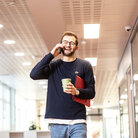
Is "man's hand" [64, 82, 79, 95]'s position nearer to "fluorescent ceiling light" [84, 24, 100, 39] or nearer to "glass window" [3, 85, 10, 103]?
"fluorescent ceiling light" [84, 24, 100, 39]

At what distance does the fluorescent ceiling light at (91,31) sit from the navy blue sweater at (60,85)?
424cm

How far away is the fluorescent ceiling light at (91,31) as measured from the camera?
6527mm

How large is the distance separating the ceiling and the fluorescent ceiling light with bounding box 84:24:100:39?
90mm

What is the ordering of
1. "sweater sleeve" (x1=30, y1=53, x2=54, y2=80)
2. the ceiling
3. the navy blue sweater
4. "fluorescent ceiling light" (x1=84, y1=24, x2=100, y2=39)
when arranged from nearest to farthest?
the navy blue sweater, "sweater sleeve" (x1=30, y1=53, x2=54, y2=80), the ceiling, "fluorescent ceiling light" (x1=84, y1=24, x2=100, y2=39)

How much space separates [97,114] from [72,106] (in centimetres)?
3038

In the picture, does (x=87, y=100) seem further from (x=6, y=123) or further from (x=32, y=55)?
(x=6, y=123)

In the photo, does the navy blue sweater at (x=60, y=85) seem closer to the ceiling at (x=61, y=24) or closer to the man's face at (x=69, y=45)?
the man's face at (x=69, y=45)

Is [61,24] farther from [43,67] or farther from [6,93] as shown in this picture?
[6,93]

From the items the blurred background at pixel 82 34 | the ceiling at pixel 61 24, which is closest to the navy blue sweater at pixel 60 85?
the blurred background at pixel 82 34

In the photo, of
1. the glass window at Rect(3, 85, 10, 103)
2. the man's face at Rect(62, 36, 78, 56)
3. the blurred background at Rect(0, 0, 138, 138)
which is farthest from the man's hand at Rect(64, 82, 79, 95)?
the glass window at Rect(3, 85, 10, 103)

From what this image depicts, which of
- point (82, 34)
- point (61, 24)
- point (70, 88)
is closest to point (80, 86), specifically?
point (70, 88)

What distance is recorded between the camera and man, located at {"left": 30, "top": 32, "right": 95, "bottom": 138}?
2.13 metres

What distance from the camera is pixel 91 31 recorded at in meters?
6.90

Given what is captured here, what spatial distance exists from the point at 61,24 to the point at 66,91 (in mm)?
4390
